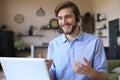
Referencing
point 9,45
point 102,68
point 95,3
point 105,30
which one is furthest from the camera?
point 95,3

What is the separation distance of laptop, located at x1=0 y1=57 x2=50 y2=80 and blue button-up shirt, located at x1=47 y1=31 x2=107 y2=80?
0.32 m

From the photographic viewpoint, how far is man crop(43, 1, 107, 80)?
4.66 ft

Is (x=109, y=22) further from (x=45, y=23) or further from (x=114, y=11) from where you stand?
(x=45, y=23)

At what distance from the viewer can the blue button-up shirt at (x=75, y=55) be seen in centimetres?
142

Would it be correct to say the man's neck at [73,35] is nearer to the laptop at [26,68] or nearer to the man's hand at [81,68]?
the man's hand at [81,68]

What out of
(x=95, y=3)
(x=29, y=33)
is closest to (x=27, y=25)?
(x=29, y=33)

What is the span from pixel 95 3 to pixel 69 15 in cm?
864

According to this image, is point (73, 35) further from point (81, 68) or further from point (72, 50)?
point (81, 68)

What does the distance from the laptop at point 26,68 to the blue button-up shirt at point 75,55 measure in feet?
1.04

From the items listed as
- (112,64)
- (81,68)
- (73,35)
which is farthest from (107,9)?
(81,68)

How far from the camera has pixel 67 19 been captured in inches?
56.6

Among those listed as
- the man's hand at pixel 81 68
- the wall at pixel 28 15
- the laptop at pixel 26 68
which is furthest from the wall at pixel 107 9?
the laptop at pixel 26 68

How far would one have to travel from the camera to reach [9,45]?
9219mm

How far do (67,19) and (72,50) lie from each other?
199 millimetres
